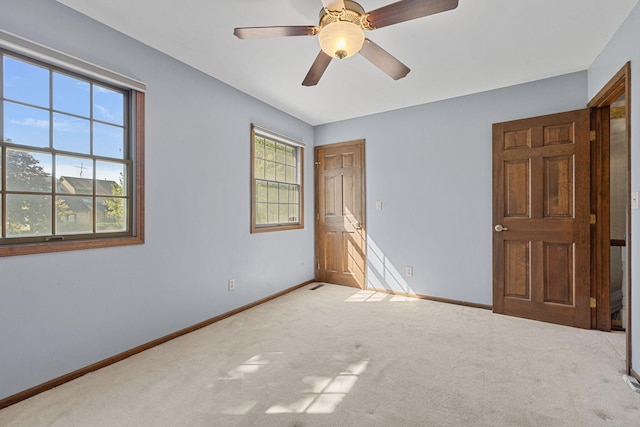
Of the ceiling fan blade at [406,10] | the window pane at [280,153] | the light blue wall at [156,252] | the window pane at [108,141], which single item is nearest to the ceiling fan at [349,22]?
the ceiling fan blade at [406,10]

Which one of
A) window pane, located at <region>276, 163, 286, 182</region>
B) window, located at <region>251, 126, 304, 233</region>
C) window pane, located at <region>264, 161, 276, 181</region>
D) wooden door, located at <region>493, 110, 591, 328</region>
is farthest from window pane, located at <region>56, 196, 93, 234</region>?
wooden door, located at <region>493, 110, 591, 328</region>

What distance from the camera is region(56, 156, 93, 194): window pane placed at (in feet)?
6.77

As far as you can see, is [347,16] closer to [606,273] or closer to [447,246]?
[447,246]

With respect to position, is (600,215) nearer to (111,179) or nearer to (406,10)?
(406,10)

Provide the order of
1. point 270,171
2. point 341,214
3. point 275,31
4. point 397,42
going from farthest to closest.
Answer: point 341,214 → point 270,171 → point 397,42 → point 275,31

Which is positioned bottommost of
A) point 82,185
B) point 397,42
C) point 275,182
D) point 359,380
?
point 359,380

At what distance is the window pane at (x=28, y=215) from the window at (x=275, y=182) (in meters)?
1.91

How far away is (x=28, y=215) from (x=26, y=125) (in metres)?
0.59

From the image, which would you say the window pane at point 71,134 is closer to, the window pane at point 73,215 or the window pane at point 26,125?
the window pane at point 26,125

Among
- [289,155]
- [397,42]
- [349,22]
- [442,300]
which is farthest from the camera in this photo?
[289,155]

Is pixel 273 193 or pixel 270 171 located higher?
pixel 270 171

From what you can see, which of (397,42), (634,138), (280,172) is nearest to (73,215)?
(280,172)

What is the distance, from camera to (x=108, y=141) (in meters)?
2.34

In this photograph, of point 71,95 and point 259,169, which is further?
point 259,169
